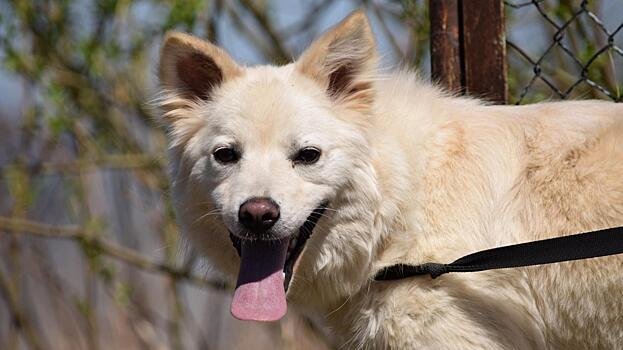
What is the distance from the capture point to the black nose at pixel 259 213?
8.80 ft

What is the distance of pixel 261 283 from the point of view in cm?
280

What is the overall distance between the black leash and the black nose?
0.49 m

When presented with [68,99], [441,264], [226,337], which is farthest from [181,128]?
[226,337]

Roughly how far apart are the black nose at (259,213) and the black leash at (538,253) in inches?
19.4

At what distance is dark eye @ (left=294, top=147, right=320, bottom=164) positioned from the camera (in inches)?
112

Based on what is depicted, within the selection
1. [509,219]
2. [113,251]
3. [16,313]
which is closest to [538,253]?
[509,219]

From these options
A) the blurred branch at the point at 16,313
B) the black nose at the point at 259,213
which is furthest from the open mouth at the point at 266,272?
the blurred branch at the point at 16,313

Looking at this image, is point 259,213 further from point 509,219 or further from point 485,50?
point 485,50

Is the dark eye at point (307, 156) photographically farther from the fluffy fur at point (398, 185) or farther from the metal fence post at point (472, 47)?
the metal fence post at point (472, 47)

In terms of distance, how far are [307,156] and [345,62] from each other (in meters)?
0.38

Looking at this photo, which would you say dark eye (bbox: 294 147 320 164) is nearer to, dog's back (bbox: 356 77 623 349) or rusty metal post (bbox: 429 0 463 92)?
dog's back (bbox: 356 77 623 349)

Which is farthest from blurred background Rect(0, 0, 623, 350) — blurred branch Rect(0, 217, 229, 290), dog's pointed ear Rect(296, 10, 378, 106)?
dog's pointed ear Rect(296, 10, 378, 106)

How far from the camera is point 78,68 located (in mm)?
6250

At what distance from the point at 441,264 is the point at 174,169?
1.04m
